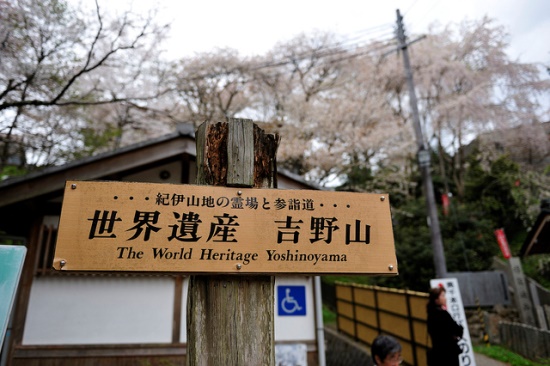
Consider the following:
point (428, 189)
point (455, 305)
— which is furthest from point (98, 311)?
point (428, 189)

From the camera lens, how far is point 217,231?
202cm

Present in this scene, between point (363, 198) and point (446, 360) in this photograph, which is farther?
point (446, 360)

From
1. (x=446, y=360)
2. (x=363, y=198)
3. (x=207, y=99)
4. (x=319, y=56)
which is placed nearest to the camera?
(x=363, y=198)

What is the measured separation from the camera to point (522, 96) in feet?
61.4

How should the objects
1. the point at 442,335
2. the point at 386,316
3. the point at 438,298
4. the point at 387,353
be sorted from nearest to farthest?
the point at 387,353
the point at 442,335
the point at 438,298
the point at 386,316

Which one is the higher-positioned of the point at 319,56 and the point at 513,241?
the point at 319,56

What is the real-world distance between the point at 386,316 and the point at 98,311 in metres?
7.20

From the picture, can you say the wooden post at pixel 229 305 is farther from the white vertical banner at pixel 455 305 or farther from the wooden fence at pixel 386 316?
the white vertical banner at pixel 455 305

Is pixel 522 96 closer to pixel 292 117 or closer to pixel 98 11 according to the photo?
pixel 292 117

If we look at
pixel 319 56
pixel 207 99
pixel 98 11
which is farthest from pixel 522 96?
pixel 98 11

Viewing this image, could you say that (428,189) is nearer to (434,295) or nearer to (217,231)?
(434,295)

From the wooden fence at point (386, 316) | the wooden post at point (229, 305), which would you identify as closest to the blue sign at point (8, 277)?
the wooden post at point (229, 305)

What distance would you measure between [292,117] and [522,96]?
42.8ft

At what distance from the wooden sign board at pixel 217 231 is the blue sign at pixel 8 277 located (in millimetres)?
214
